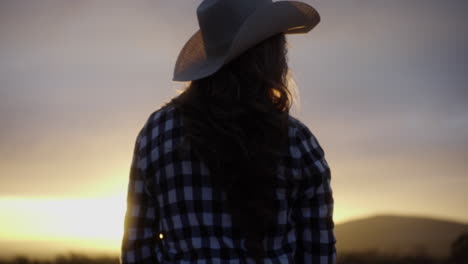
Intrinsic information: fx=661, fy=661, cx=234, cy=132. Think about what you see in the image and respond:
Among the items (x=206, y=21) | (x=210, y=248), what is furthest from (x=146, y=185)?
(x=206, y=21)

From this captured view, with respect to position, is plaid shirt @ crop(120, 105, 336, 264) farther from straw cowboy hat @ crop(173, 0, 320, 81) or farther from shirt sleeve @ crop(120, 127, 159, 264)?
straw cowboy hat @ crop(173, 0, 320, 81)

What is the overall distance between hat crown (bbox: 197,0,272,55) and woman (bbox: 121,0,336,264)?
2 cm

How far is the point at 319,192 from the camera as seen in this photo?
2.93m

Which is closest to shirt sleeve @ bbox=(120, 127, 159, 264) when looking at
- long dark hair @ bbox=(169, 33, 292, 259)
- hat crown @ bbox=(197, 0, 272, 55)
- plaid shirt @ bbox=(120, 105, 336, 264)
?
plaid shirt @ bbox=(120, 105, 336, 264)

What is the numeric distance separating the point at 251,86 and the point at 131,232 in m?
0.88

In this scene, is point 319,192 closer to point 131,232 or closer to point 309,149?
point 309,149

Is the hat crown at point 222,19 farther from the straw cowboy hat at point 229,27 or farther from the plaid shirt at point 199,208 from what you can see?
the plaid shirt at point 199,208

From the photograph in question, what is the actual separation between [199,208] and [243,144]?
33 centimetres

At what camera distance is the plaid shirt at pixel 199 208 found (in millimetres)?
2727

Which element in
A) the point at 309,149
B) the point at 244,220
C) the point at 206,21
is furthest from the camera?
the point at 206,21

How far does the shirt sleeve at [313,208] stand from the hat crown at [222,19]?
0.61 meters

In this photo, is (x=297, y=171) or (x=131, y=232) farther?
(x=131, y=232)

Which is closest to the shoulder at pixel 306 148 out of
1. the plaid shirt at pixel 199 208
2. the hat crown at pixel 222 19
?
the plaid shirt at pixel 199 208

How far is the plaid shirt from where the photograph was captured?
2727 millimetres
